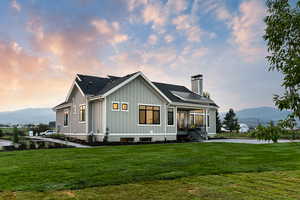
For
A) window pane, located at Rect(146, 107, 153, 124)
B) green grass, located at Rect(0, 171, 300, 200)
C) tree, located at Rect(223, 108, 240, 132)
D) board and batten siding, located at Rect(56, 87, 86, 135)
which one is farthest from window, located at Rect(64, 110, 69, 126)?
tree, located at Rect(223, 108, 240, 132)

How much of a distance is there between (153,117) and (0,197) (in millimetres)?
15448

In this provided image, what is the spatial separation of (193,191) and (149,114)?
14.5 meters

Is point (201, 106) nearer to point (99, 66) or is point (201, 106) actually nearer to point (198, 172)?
point (99, 66)

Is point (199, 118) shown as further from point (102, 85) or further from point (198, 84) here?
point (102, 85)

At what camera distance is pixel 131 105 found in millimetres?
18062

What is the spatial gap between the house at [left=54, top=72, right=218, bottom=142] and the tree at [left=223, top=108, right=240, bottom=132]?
16948mm

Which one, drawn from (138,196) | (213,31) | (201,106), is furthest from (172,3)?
(138,196)

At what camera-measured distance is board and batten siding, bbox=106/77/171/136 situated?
17062 millimetres

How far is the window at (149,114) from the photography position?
18.7m

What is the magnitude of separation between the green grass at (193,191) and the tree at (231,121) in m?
33.0

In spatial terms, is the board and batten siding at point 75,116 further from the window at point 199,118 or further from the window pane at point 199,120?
the window pane at point 199,120

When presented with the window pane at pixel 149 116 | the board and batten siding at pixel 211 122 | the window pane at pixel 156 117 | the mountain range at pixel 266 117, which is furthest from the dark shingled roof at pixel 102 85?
the mountain range at pixel 266 117

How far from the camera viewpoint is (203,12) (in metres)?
16.8

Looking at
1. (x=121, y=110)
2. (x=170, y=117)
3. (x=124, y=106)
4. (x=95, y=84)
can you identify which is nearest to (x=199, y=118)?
(x=170, y=117)
